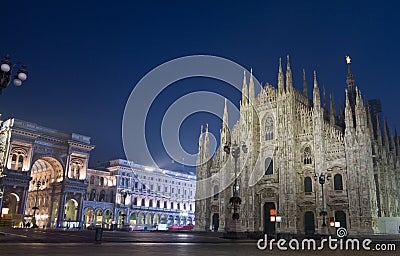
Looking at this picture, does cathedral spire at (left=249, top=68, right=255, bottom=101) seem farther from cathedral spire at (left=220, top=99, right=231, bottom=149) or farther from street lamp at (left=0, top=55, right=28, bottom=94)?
street lamp at (left=0, top=55, right=28, bottom=94)

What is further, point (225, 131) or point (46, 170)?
point (46, 170)

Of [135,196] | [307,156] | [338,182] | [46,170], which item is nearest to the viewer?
[338,182]

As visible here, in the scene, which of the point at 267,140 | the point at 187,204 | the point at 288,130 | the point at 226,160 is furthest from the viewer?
the point at 187,204

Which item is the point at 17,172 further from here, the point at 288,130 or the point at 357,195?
the point at 357,195

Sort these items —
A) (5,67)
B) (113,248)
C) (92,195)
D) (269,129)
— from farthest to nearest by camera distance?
(92,195) → (269,129) → (5,67) → (113,248)

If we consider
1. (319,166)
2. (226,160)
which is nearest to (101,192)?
(226,160)

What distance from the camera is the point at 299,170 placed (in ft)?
143

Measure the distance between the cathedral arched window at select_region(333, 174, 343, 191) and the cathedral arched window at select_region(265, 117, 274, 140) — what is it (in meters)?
10.8

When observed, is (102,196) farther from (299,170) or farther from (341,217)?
(341,217)

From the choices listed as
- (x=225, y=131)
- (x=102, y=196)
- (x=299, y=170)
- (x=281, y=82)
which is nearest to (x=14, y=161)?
(x=102, y=196)

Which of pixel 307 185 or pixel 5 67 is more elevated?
pixel 5 67

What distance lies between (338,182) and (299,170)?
4.98 metres

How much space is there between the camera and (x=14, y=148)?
188 ft

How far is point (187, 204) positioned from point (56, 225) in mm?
41720
